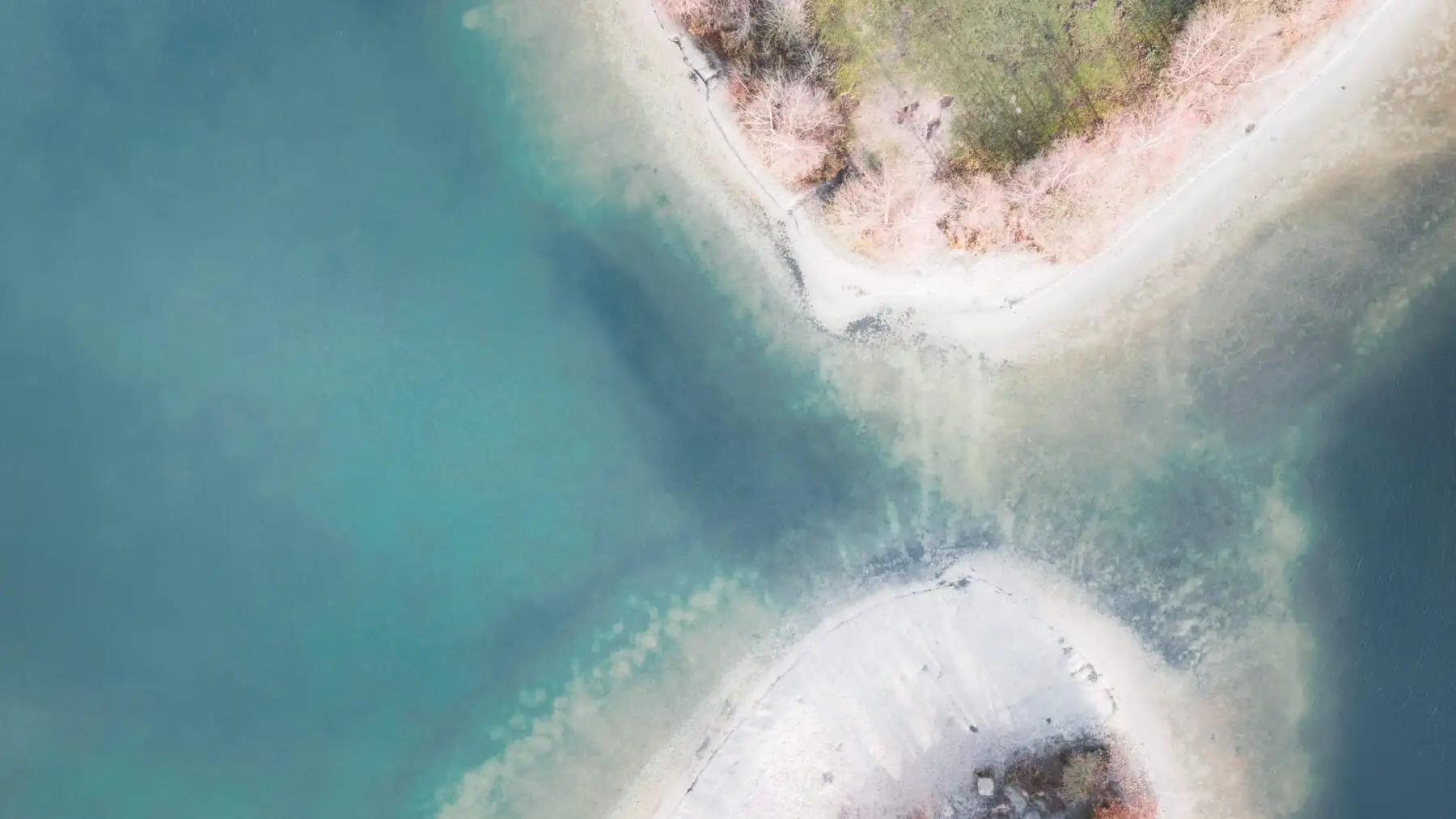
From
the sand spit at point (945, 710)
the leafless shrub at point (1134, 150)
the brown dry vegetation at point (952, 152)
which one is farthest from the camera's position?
Answer: the sand spit at point (945, 710)

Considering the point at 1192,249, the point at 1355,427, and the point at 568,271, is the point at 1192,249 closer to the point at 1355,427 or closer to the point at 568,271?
the point at 1355,427

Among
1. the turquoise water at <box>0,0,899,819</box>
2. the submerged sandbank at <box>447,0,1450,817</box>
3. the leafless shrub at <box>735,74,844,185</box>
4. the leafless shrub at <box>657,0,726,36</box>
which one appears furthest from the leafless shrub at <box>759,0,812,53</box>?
the turquoise water at <box>0,0,899,819</box>

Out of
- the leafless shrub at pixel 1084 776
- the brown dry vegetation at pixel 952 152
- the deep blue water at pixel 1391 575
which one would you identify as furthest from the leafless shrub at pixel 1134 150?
the leafless shrub at pixel 1084 776

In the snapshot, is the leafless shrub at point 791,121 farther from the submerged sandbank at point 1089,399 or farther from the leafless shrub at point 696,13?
the leafless shrub at point 696,13

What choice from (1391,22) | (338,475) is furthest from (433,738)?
(1391,22)

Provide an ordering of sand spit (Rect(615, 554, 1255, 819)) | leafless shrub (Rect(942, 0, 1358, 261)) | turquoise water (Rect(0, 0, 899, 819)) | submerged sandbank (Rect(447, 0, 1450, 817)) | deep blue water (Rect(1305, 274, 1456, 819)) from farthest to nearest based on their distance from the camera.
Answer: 1. turquoise water (Rect(0, 0, 899, 819))
2. deep blue water (Rect(1305, 274, 1456, 819))
3. submerged sandbank (Rect(447, 0, 1450, 817))
4. sand spit (Rect(615, 554, 1255, 819))
5. leafless shrub (Rect(942, 0, 1358, 261))

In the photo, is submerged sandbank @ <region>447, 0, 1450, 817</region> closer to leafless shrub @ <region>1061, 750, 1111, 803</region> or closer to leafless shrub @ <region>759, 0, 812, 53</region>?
leafless shrub @ <region>1061, 750, 1111, 803</region>
